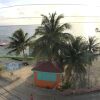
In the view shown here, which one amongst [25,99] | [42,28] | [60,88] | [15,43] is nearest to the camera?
[25,99]

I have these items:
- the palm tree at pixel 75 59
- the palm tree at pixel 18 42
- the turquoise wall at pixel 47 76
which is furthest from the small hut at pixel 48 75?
the palm tree at pixel 18 42

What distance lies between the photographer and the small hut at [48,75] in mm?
25000

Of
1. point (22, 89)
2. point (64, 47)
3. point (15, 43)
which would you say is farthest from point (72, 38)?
point (15, 43)

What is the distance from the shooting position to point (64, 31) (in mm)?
27891

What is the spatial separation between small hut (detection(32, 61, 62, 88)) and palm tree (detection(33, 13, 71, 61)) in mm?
1267

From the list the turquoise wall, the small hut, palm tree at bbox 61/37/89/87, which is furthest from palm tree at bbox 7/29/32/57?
palm tree at bbox 61/37/89/87

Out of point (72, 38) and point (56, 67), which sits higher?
point (72, 38)

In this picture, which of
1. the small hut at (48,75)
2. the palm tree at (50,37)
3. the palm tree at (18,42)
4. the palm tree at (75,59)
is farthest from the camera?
the palm tree at (18,42)

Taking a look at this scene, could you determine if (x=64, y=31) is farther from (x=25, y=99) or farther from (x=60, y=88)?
(x=25, y=99)

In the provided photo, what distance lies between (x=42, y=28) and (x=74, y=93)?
25.2 feet

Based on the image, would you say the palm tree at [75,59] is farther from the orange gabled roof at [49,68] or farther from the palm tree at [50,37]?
the palm tree at [50,37]

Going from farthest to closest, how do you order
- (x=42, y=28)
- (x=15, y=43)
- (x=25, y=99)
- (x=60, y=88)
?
(x=15, y=43)
(x=42, y=28)
(x=60, y=88)
(x=25, y=99)

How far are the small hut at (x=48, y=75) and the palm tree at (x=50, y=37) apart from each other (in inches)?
49.9

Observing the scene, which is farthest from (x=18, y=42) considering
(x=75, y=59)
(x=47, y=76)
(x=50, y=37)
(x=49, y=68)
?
(x=75, y=59)
